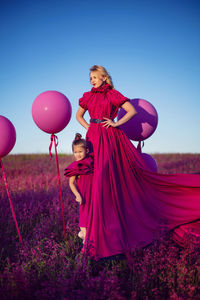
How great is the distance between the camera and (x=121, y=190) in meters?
2.88

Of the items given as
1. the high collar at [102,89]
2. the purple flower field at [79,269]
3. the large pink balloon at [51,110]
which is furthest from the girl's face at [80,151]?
the purple flower field at [79,269]

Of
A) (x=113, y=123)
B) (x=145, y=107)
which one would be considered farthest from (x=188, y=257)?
(x=145, y=107)

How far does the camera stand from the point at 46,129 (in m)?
3.22

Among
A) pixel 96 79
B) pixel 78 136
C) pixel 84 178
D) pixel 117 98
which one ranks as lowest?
pixel 84 178

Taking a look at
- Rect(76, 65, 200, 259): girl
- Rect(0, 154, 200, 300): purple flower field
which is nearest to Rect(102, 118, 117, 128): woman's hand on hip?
Rect(76, 65, 200, 259): girl

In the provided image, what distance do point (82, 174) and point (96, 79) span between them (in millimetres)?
1203

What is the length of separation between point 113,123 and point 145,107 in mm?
1010

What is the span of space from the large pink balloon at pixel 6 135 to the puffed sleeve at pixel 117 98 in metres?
1.42

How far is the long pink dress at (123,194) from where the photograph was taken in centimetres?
262

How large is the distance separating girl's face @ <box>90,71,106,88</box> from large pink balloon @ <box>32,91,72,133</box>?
1.48 feet

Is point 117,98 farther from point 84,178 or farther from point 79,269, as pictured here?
point 79,269

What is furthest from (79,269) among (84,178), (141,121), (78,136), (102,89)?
(141,121)

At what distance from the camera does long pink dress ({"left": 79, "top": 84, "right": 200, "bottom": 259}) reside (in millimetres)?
2617

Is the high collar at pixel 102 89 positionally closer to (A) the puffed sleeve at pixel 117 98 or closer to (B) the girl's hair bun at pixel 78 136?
(A) the puffed sleeve at pixel 117 98
